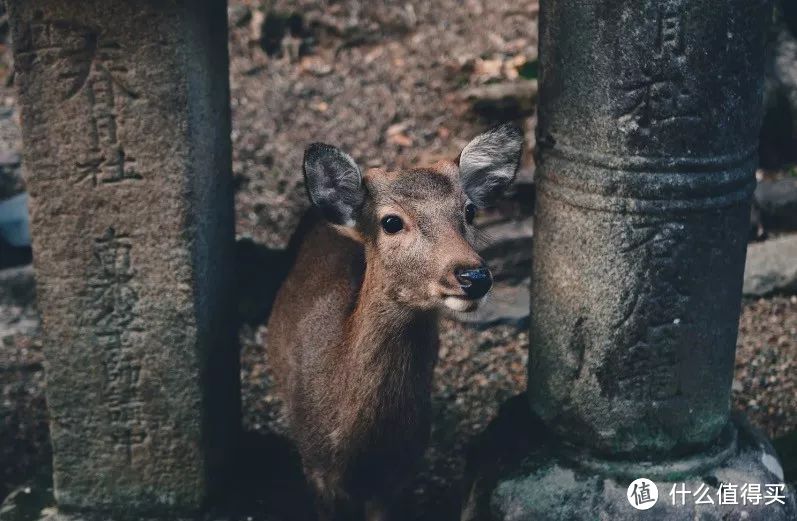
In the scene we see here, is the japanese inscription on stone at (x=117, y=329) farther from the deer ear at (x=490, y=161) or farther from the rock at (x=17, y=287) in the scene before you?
the rock at (x=17, y=287)

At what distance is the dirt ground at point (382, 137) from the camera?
6.15 metres

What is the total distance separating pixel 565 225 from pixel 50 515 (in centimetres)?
256

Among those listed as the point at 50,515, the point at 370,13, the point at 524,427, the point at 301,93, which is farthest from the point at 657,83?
the point at 370,13

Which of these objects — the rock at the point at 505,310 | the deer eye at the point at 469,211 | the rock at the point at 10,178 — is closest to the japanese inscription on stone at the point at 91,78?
the deer eye at the point at 469,211

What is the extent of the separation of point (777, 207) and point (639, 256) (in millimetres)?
A: 3624

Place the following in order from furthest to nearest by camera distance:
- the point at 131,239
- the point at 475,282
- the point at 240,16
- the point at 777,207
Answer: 1. the point at 240,16
2. the point at 777,207
3. the point at 131,239
4. the point at 475,282

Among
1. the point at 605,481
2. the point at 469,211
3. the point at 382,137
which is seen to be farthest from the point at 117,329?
the point at 382,137

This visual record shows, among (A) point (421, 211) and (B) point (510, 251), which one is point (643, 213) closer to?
(A) point (421, 211)

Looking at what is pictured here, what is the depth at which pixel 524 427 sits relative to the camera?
16.6 ft

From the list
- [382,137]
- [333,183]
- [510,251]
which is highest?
[333,183]

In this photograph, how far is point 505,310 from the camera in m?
7.16

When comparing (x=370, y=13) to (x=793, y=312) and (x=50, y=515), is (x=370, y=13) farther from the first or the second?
(x=50, y=515)

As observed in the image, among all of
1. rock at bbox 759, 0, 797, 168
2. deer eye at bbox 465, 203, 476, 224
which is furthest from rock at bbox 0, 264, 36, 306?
rock at bbox 759, 0, 797, 168

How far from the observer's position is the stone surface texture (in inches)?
165
